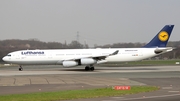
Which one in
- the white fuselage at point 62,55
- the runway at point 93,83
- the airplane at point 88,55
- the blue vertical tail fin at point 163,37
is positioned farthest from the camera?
the blue vertical tail fin at point 163,37

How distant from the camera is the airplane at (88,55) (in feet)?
149

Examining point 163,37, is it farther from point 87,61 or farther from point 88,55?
point 87,61

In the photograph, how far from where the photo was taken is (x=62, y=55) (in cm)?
4641

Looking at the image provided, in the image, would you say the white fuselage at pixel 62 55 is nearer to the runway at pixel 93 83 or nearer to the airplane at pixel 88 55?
the airplane at pixel 88 55

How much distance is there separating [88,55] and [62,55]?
4.06 meters

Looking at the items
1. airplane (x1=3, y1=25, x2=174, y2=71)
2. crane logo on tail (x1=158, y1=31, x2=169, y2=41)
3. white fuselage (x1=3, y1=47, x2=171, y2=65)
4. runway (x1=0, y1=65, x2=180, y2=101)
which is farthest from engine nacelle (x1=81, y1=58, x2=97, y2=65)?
crane logo on tail (x1=158, y1=31, x2=169, y2=41)

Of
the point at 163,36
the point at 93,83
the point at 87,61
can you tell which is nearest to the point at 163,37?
the point at 163,36

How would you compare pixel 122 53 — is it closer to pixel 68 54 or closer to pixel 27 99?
pixel 68 54

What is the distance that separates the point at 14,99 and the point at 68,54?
1263 inches

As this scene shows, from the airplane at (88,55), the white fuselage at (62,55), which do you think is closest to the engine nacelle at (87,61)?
the airplane at (88,55)

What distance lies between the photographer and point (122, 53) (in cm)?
4762

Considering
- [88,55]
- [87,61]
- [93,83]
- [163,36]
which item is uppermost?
[163,36]

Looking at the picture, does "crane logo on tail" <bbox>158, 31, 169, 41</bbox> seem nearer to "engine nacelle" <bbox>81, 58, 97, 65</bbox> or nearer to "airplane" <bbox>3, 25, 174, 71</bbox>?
"airplane" <bbox>3, 25, 174, 71</bbox>

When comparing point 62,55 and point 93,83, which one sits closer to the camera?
point 93,83
